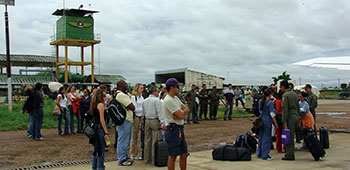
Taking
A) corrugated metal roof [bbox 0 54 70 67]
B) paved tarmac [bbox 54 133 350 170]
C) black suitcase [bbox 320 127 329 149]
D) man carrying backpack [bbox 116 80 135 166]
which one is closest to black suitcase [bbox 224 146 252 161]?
paved tarmac [bbox 54 133 350 170]

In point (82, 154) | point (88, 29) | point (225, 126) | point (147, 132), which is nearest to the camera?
→ point (147, 132)

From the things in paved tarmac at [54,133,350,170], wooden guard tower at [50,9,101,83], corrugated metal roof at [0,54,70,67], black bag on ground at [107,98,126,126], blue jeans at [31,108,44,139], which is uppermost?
wooden guard tower at [50,9,101,83]

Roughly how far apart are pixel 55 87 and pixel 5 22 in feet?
23.4

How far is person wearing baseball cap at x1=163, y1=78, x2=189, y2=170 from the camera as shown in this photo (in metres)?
5.53

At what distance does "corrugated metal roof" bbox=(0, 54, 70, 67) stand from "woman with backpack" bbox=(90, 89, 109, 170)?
60073 mm

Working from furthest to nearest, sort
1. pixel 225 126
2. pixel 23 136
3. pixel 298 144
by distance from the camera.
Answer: pixel 225 126
pixel 23 136
pixel 298 144

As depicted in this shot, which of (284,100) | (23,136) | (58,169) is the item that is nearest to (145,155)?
(58,169)

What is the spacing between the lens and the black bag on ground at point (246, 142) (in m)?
8.39

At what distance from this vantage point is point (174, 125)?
18.3ft

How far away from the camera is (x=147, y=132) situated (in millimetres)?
7594

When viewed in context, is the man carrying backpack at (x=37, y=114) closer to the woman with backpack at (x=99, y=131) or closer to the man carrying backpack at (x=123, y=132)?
the man carrying backpack at (x=123, y=132)

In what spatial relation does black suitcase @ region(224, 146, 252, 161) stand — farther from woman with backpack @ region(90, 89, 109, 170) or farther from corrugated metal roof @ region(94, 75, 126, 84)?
corrugated metal roof @ region(94, 75, 126, 84)

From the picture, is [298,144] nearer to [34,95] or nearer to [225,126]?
[225,126]

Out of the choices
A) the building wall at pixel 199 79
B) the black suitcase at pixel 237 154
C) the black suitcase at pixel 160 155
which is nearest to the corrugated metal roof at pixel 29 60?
the building wall at pixel 199 79
